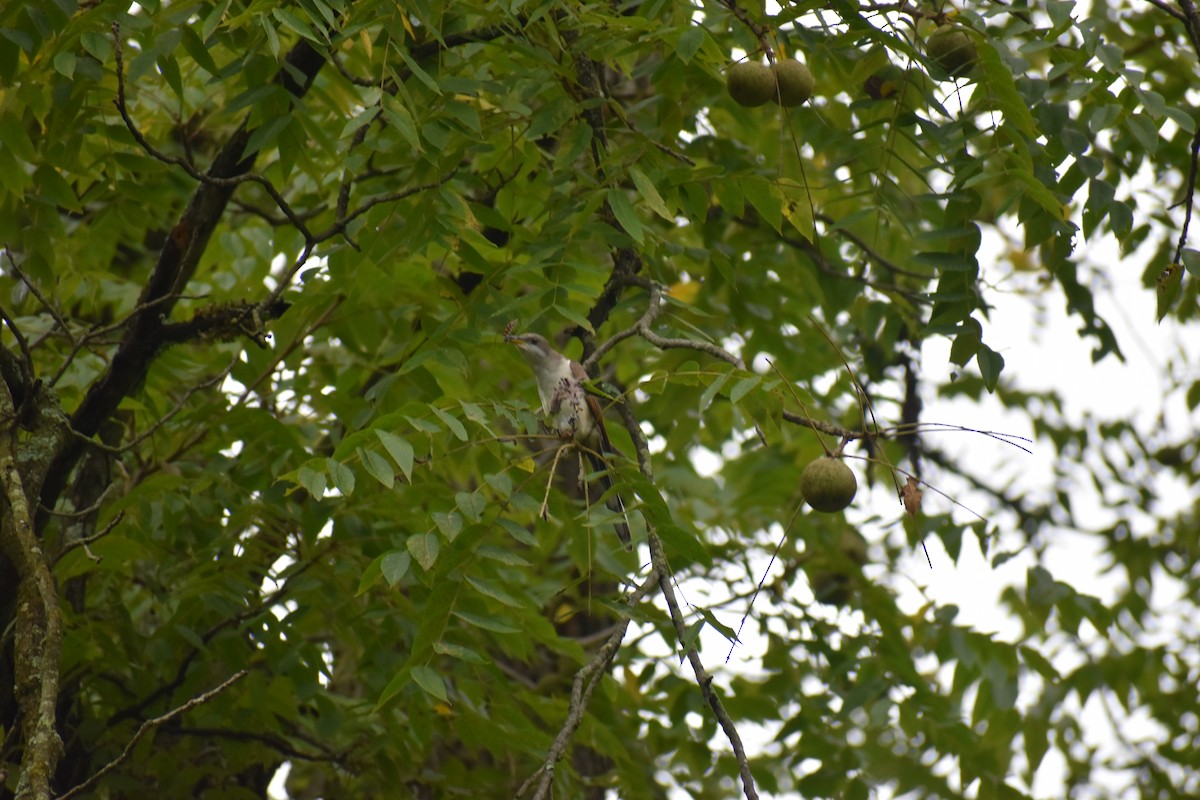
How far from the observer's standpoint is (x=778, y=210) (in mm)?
4301

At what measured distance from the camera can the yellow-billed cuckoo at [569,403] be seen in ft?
13.4

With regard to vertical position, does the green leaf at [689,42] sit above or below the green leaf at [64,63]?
above

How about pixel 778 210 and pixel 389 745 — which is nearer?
pixel 778 210

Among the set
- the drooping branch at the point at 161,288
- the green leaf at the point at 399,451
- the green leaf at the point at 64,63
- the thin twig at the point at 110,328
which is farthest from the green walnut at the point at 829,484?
the green leaf at the point at 64,63

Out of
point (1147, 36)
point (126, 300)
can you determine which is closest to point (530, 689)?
point (126, 300)

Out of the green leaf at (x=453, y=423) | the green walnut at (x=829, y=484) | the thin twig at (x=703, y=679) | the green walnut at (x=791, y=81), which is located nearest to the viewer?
the thin twig at (x=703, y=679)

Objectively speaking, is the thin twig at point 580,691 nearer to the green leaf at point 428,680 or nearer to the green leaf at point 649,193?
the green leaf at point 428,680

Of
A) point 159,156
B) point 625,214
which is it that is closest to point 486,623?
point 625,214

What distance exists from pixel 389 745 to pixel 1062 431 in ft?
21.9

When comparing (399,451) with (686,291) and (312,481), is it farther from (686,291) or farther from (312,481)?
(686,291)

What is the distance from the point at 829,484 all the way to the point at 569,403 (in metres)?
1.25

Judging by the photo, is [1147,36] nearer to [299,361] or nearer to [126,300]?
[299,361]

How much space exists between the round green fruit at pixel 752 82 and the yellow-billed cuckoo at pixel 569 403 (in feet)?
3.35

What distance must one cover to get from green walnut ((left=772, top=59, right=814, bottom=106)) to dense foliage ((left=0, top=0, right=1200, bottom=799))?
172 mm
